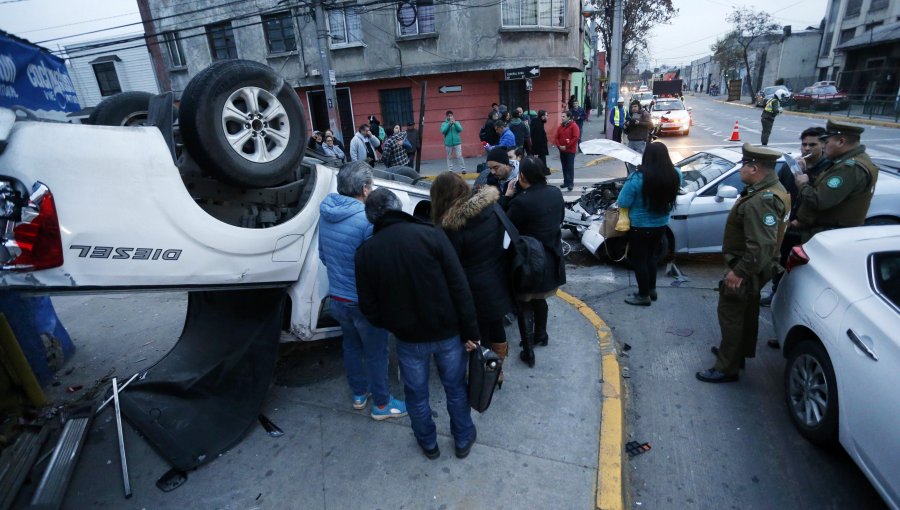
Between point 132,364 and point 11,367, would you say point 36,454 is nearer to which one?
point 11,367

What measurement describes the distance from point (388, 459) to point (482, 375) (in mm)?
847

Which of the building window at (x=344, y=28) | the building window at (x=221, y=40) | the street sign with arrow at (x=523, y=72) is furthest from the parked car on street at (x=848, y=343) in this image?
the building window at (x=221, y=40)

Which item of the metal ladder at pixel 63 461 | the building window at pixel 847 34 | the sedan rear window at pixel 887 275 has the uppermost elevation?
the building window at pixel 847 34

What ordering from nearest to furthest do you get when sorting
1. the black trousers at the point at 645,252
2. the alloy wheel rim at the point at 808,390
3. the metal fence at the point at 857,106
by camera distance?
1. the alloy wheel rim at the point at 808,390
2. the black trousers at the point at 645,252
3. the metal fence at the point at 857,106

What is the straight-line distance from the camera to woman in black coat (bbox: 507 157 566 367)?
3543 mm

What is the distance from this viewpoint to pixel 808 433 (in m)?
2.88

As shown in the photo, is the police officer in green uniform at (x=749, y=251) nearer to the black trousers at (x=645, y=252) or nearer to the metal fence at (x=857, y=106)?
the black trousers at (x=645, y=252)

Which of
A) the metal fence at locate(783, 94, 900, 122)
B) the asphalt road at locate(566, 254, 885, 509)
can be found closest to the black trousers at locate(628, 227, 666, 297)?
the asphalt road at locate(566, 254, 885, 509)

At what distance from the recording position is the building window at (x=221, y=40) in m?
18.0

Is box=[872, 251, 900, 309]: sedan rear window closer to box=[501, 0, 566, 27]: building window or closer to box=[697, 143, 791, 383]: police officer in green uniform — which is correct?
box=[697, 143, 791, 383]: police officer in green uniform

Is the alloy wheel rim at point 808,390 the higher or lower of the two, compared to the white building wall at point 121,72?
lower

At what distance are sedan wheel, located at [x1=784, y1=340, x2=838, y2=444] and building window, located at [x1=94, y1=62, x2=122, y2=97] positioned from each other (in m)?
30.4

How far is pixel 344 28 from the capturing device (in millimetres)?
16406

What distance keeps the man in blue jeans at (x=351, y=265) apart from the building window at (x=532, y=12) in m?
14.7
